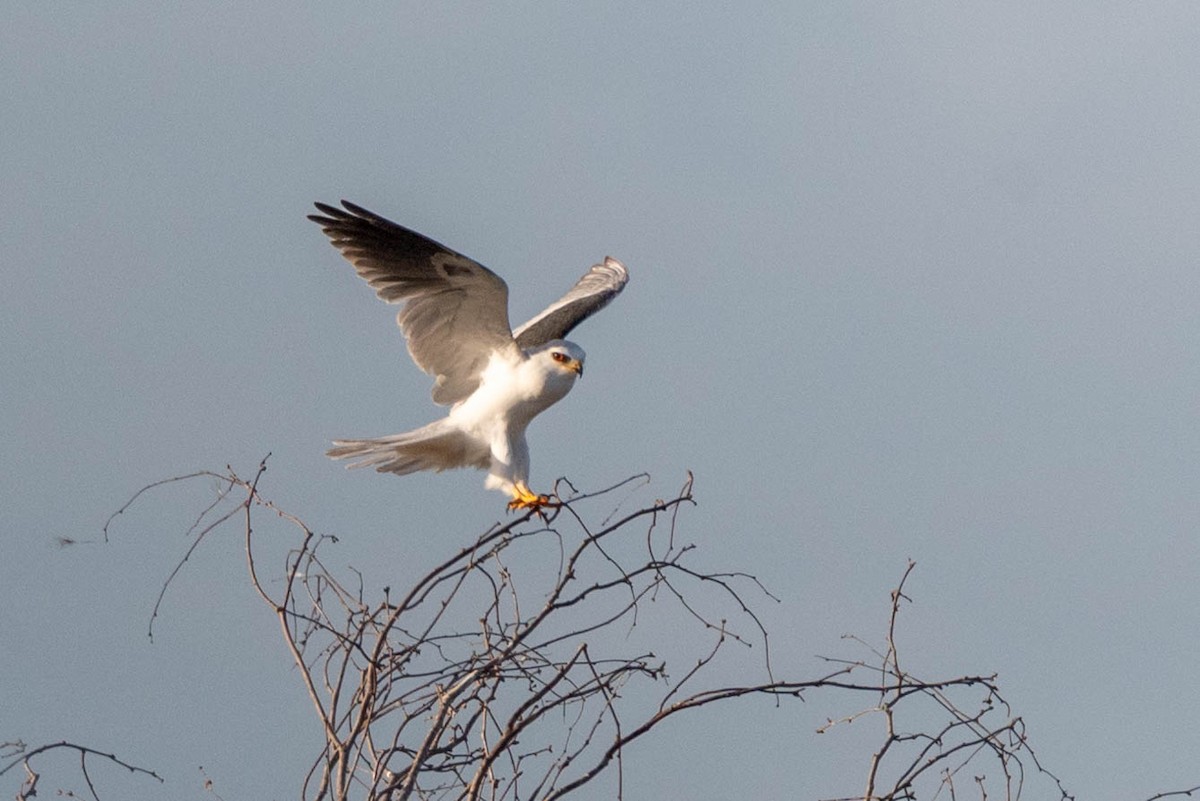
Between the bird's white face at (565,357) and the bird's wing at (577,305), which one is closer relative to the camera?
the bird's white face at (565,357)

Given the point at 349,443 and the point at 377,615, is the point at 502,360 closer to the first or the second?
the point at 349,443

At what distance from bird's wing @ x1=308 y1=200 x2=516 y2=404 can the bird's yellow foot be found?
0.62 metres

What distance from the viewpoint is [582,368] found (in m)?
5.90

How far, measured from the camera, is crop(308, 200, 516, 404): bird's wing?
592 cm

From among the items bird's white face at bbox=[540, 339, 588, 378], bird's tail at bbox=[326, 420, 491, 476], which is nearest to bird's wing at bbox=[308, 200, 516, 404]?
bird's white face at bbox=[540, 339, 588, 378]

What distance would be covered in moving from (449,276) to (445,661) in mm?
2757

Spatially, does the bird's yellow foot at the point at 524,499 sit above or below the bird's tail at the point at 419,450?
below

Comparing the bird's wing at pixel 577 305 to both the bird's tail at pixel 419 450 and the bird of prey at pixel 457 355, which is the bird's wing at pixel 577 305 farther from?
the bird's tail at pixel 419 450

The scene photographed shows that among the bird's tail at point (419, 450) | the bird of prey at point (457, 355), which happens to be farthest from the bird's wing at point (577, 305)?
the bird's tail at point (419, 450)

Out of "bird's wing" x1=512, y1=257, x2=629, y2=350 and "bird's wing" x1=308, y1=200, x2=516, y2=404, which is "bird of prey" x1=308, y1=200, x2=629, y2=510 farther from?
"bird's wing" x1=512, y1=257, x2=629, y2=350

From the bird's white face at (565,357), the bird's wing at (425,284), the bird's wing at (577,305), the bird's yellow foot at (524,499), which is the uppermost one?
the bird's wing at (577,305)

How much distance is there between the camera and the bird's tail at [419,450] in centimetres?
608

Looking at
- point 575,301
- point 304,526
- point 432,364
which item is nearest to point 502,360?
point 432,364

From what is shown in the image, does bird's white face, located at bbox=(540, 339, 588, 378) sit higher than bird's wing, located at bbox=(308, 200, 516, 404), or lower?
lower
